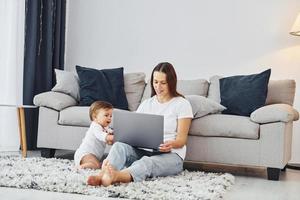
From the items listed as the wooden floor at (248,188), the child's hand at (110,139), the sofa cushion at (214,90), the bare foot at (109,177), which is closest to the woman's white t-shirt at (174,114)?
the child's hand at (110,139)

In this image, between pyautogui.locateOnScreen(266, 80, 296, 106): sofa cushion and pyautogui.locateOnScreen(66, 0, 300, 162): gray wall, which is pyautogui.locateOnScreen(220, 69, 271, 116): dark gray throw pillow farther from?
pyautogui.locateOnScreen(66, 0, 300, 162): gray wall

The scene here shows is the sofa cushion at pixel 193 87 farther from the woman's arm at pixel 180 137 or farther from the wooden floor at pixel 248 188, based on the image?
the woman's arm at pixel 180 137

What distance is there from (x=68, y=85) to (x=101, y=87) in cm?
30

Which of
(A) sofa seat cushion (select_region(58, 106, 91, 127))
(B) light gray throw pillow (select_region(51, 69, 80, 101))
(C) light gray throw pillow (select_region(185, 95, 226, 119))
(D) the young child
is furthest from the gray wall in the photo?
(D) the young child

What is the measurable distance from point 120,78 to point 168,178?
1605 millimetres

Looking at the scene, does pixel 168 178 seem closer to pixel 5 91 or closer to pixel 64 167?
pixel 64 167

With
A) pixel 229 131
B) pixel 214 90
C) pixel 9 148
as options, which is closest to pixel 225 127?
pixel 229 131

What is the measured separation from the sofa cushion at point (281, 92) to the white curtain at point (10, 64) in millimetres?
2382

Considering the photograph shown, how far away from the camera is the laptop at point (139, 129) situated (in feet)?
8.59

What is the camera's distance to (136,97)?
4.07 meters

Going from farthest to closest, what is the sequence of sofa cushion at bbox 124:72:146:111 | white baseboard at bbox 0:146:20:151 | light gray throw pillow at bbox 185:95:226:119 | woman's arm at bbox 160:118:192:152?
white baseboard at bbox 0:146:20:151
sofa cushion at bbox 124:72:146:111
light gray throw pillow at bbox 185:95:226:119
woman's arm at bbox 160:118:192:152

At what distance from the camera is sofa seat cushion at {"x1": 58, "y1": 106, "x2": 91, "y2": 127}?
352 cm

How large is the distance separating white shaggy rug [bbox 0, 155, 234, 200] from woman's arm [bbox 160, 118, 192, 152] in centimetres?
19

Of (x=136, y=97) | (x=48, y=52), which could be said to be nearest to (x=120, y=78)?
(x=136, y=97)
